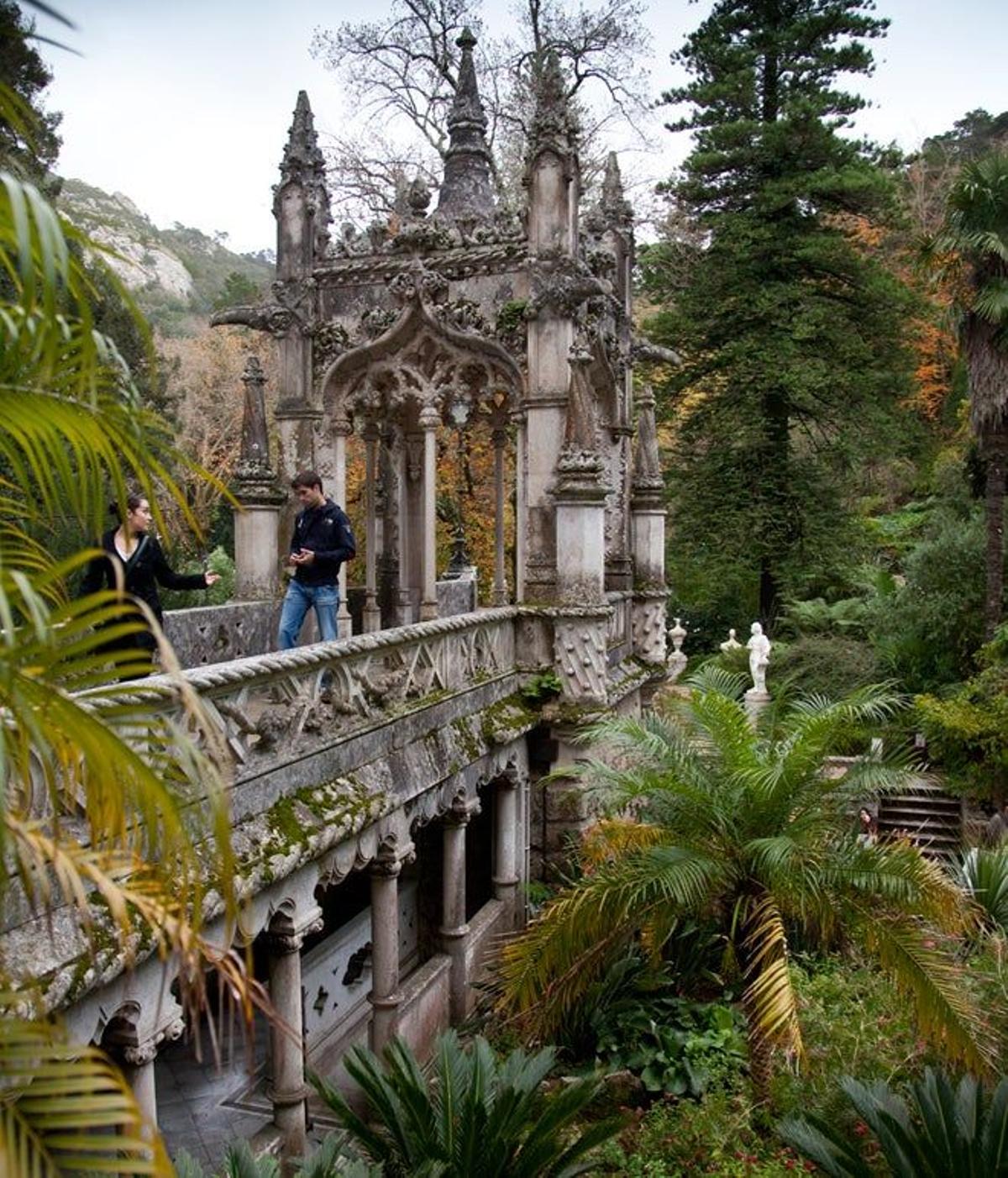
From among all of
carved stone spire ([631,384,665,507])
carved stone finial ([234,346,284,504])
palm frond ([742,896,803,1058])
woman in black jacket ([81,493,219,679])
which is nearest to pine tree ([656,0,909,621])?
carved stone spire ([631,384,665,507])

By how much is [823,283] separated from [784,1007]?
2193 centimetres

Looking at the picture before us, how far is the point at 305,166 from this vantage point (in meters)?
10.4

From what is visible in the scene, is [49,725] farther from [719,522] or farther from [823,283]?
[823,283]

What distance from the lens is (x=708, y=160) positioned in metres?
23.5

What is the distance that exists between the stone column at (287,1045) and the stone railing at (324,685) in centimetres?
103

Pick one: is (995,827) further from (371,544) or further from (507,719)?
(371,544)

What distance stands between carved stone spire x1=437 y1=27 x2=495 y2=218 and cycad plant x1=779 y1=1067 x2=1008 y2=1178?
9.16m

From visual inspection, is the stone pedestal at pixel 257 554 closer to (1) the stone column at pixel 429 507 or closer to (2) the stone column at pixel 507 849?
(1) the stone column at pixel 429 507

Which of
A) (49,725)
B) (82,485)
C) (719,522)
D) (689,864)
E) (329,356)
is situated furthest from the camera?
(719,522)

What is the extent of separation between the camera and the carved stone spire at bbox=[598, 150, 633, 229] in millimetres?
12055

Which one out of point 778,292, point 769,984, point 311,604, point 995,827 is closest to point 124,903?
point 769,984

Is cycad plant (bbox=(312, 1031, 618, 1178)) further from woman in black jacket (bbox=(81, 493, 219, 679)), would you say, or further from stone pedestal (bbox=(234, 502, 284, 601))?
stone pedestal (bbox=(234, 502, 284, 601))

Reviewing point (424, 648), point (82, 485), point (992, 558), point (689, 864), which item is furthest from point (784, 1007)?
point (992, 558)

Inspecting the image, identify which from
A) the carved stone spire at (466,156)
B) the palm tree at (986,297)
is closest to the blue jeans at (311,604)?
the carved stone spire at (466,156)
